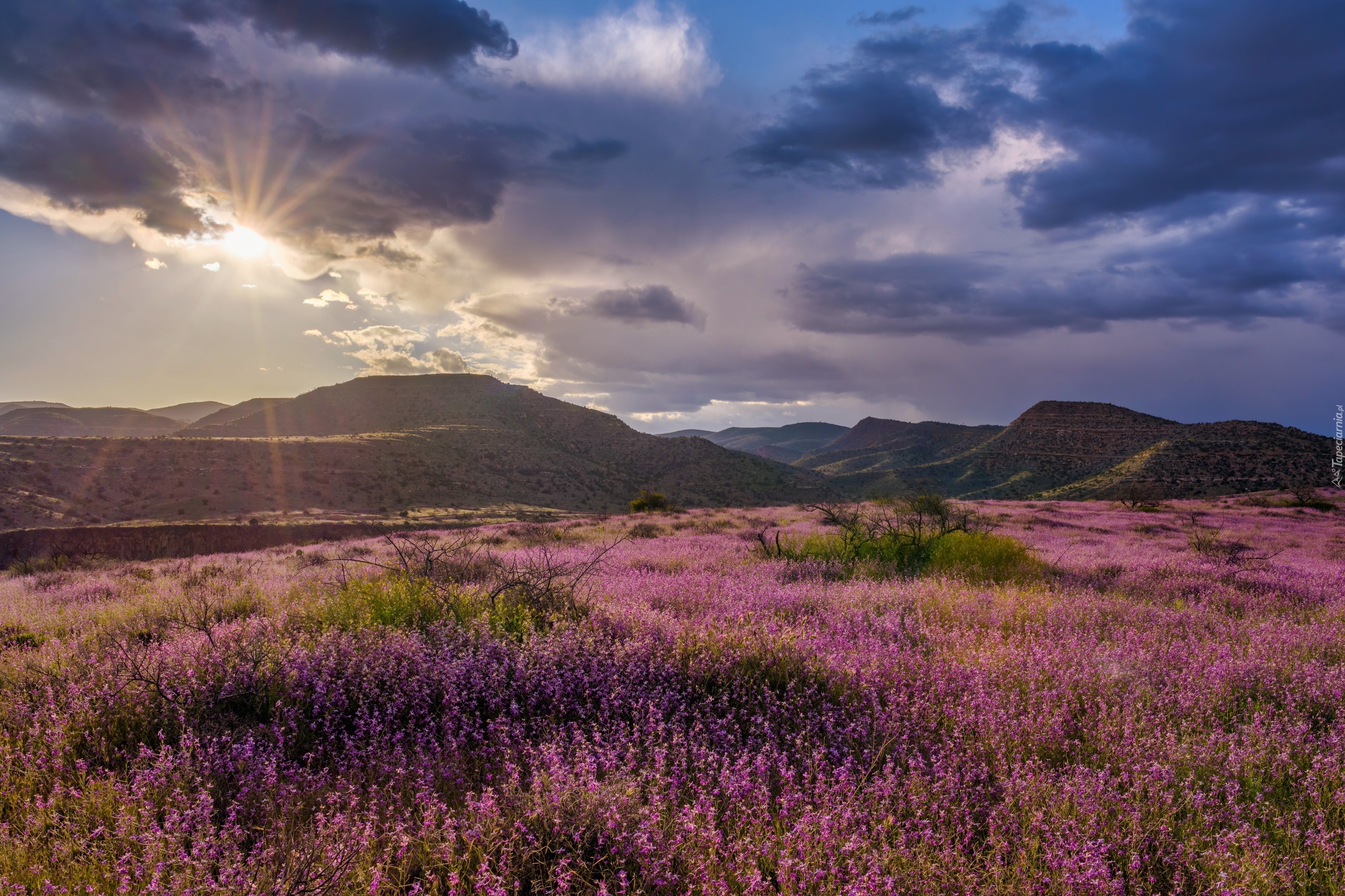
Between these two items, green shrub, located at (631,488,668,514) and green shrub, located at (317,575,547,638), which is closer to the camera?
green shrub, located at (317,575,547,638)

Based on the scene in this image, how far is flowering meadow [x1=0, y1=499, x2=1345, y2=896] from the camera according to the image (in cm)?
231

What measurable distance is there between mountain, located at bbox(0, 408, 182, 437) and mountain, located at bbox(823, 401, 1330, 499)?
15729 centimetres

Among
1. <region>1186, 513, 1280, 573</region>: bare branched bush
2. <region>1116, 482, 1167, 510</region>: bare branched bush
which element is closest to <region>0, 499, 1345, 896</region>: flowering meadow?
<region>1186, 513, 1280, 573</region>: bare branched bush

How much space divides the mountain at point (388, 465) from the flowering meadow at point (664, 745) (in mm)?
34369

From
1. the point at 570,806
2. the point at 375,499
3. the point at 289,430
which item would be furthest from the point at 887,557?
the point at 289,430

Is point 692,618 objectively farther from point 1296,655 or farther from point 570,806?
point 1296,655

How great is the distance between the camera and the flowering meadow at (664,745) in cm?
231

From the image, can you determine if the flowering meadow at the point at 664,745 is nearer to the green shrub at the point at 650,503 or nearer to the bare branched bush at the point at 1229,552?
the bare branched bush at the point at 1229,552

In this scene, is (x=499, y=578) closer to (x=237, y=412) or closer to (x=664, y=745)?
(x=664, y=745)

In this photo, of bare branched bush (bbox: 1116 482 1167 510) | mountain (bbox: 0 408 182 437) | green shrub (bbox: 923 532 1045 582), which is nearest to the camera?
green shrub (bbox: 923 532 1045 582)

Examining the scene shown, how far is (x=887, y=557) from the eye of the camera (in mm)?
9883

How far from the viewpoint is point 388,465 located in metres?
50.2

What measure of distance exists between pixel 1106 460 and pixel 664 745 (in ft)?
274

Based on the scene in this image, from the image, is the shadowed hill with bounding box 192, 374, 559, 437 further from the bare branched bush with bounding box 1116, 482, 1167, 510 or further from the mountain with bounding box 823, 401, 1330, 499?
the bare branched bush with bounding box 1116, 482, 1167, 510
